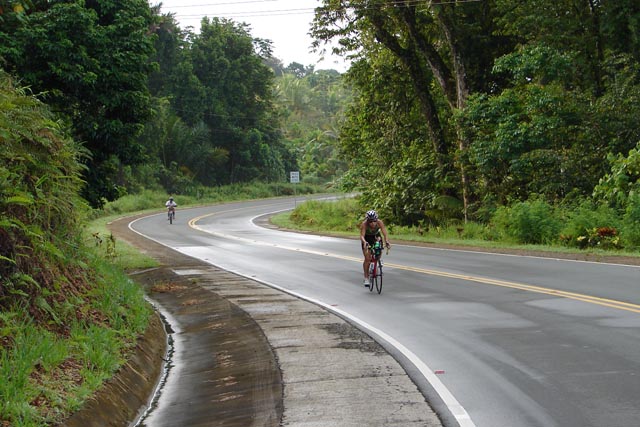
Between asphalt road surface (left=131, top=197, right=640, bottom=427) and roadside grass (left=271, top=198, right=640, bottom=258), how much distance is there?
208 cm

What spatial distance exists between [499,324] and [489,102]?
2002 cm

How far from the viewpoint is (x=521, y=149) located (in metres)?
27.8

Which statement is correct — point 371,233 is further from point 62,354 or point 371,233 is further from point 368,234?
point 62,354

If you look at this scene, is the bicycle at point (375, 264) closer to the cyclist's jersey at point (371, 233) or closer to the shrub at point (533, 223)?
the cyclist's jersey at point (371, 233)

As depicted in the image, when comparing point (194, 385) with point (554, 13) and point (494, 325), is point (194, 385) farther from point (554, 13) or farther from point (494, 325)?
point (554, 13)

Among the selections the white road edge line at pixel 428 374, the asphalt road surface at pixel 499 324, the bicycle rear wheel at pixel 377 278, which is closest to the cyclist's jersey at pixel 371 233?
the bicycle rear wheel at pixel 377 278

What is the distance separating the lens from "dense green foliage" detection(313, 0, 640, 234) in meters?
26.3

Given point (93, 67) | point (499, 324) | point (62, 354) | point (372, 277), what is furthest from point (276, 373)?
point (93, 67)

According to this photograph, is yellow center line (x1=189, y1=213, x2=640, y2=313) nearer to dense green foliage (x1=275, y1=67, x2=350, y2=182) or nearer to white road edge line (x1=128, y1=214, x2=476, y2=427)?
white road edge line (x1=128, y1=214, x2=476, y2=427)

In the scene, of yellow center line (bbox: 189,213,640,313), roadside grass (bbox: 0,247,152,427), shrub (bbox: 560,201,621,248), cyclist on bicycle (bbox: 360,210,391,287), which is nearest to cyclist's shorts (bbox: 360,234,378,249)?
cyclist on bicycle (bbox: 360,210,391,287)

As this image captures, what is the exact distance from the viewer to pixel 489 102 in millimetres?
29531

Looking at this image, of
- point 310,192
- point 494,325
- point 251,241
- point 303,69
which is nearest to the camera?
point 494,325

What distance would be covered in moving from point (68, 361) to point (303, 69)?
159m

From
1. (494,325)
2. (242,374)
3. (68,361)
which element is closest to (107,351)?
(68,361)
